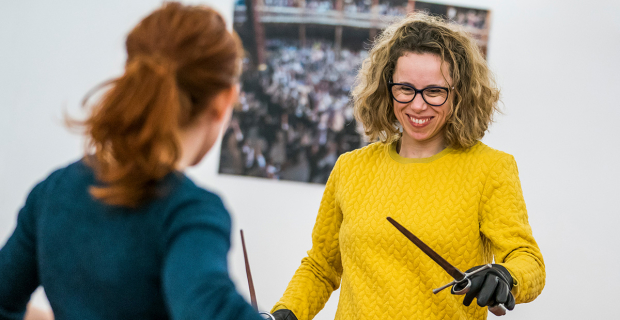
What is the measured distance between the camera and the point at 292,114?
7.83 feet

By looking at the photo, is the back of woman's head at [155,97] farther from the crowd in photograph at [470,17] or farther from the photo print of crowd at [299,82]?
the crowd in photograph at [470,17]

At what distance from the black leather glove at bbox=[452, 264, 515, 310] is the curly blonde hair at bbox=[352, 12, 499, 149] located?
0.36 metres

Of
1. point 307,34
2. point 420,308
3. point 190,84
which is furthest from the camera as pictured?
point 307,34

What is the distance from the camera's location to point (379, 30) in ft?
7.88

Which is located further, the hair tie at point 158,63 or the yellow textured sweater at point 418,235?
the yellow textured sweater at point 418,235

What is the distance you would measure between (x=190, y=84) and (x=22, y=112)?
2257 mm

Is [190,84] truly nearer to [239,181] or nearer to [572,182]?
[239,181]

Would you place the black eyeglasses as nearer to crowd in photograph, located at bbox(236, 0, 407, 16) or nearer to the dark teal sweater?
the dark teal sweater

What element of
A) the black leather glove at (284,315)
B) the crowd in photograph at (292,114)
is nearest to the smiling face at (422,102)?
the black leather glove at (284,315)

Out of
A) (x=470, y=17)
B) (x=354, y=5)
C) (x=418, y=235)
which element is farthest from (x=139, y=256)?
(x=470, y=17)

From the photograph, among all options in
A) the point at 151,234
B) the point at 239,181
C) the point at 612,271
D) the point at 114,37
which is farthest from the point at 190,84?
the point at 612,271

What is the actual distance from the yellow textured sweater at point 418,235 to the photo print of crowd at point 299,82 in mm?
1096

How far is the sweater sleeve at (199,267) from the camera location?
50 cm

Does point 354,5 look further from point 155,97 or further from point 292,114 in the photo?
point 155,97
